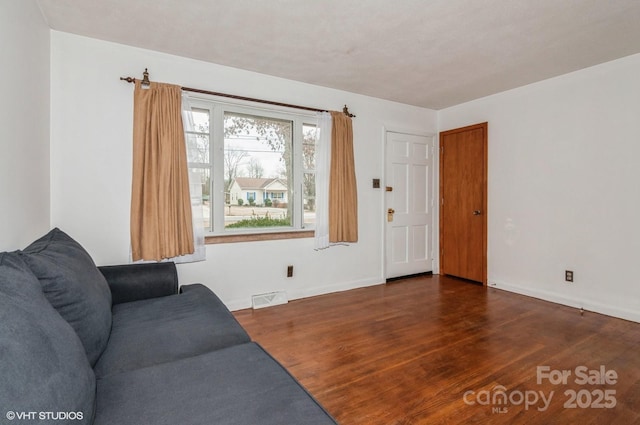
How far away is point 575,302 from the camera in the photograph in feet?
11.2

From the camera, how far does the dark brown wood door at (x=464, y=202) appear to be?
433 cm

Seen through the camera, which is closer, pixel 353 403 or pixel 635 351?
pixel 353 403

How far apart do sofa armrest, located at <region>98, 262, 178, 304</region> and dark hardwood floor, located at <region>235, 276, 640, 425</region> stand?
2.76 ft

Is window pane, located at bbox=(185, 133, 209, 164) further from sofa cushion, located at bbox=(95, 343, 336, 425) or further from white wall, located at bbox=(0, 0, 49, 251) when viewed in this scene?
→ sofa cushion, located at bbox=(95, 343, 336, 425)

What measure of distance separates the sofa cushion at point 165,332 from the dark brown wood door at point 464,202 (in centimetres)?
363

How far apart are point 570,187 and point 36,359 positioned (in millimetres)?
4403

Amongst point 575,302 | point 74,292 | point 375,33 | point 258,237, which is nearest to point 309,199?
point 258,237

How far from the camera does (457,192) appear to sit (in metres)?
4.66

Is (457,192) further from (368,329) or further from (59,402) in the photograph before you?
(59,402)

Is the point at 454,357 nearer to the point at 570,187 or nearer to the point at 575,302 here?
the point at 575,302

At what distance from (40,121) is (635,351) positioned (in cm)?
472

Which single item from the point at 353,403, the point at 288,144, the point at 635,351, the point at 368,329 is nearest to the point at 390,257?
the point at 368,329

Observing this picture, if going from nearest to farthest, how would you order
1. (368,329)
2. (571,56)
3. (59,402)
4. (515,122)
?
1. (59,402)
2. (368,329)
3. (571,56)
4. (515,122)

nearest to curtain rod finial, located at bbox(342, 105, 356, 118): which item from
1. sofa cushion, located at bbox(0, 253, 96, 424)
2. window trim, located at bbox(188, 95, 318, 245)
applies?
window trim, located at bbox(188, 95, 318, 245)
